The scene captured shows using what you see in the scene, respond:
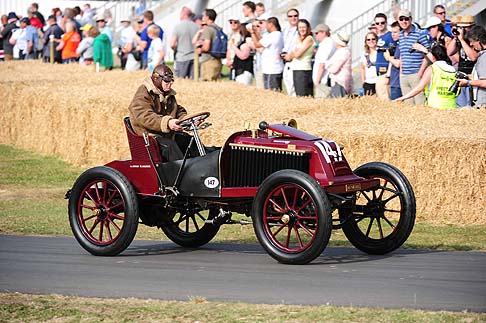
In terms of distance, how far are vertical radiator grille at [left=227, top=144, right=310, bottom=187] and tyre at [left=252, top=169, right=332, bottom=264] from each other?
376 millimetres

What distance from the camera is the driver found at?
9844 millimetres

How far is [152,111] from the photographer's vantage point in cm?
997

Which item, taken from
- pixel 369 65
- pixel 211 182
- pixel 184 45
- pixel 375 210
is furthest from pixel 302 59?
pixel 211 182

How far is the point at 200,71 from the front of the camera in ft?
76.1

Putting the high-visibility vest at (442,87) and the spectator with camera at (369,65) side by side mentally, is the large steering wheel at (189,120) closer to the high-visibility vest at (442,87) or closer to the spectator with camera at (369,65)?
the high-visibility vest at (442,87)

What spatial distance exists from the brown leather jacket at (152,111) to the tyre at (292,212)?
1378 millimetres

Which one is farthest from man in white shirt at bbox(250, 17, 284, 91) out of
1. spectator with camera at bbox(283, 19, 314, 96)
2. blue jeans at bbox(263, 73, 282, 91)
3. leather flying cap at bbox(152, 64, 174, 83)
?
leather flying cap at bbox(152, 64, 174, 83)

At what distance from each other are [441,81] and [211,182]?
6544 millimetres

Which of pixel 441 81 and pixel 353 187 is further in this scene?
pixel 441 81

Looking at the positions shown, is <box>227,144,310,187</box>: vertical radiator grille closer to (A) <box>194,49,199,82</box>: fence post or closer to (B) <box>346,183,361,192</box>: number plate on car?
(B) <box>346,183,361,192</box>: number plate on car

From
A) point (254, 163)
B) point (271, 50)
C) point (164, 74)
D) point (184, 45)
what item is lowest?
point (254, 163)

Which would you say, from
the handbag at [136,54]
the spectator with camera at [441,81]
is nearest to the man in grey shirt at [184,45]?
the handbag at [136,54]

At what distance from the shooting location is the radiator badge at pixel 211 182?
945 cm

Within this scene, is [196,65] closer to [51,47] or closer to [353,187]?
[51,47]
